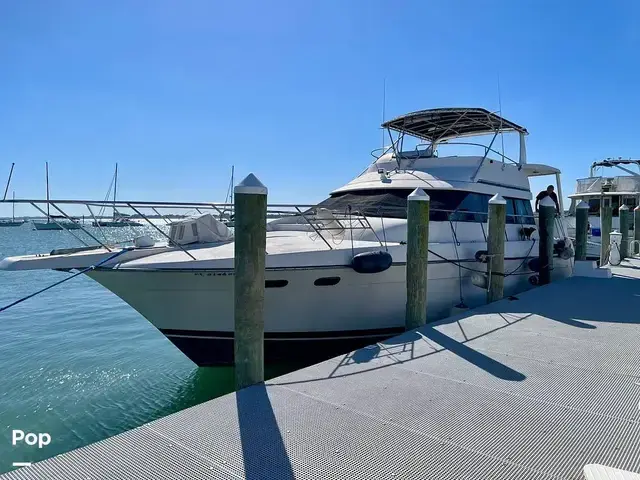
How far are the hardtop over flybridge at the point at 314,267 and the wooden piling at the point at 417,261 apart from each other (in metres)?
0.47

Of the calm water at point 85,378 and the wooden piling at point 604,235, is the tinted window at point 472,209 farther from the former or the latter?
the wooden piling at point 604,235

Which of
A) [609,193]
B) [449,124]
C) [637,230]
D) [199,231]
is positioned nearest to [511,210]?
[449,124]

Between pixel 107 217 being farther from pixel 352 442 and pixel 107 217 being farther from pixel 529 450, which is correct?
pixel 529 450

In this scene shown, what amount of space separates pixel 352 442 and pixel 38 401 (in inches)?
223

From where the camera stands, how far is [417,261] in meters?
6.08

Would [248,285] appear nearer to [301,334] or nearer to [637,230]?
[301,334]

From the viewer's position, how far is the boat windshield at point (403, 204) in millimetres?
8031

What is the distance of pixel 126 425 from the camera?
5.87m

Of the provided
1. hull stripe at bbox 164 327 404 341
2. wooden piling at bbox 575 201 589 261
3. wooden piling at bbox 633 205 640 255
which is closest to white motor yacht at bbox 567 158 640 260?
wooden piling at bbox 633 205 640 255

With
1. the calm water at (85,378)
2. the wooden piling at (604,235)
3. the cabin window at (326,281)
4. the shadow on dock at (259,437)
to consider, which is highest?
the wooden piling at (604,235)

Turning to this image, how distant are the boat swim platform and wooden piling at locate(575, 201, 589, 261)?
6.99 m

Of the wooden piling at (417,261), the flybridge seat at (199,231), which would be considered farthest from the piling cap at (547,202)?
the flybridge seat at (199,231)

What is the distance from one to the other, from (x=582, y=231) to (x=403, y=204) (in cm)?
585

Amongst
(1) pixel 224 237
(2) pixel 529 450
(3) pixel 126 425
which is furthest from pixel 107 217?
(2) pixel 529 450
